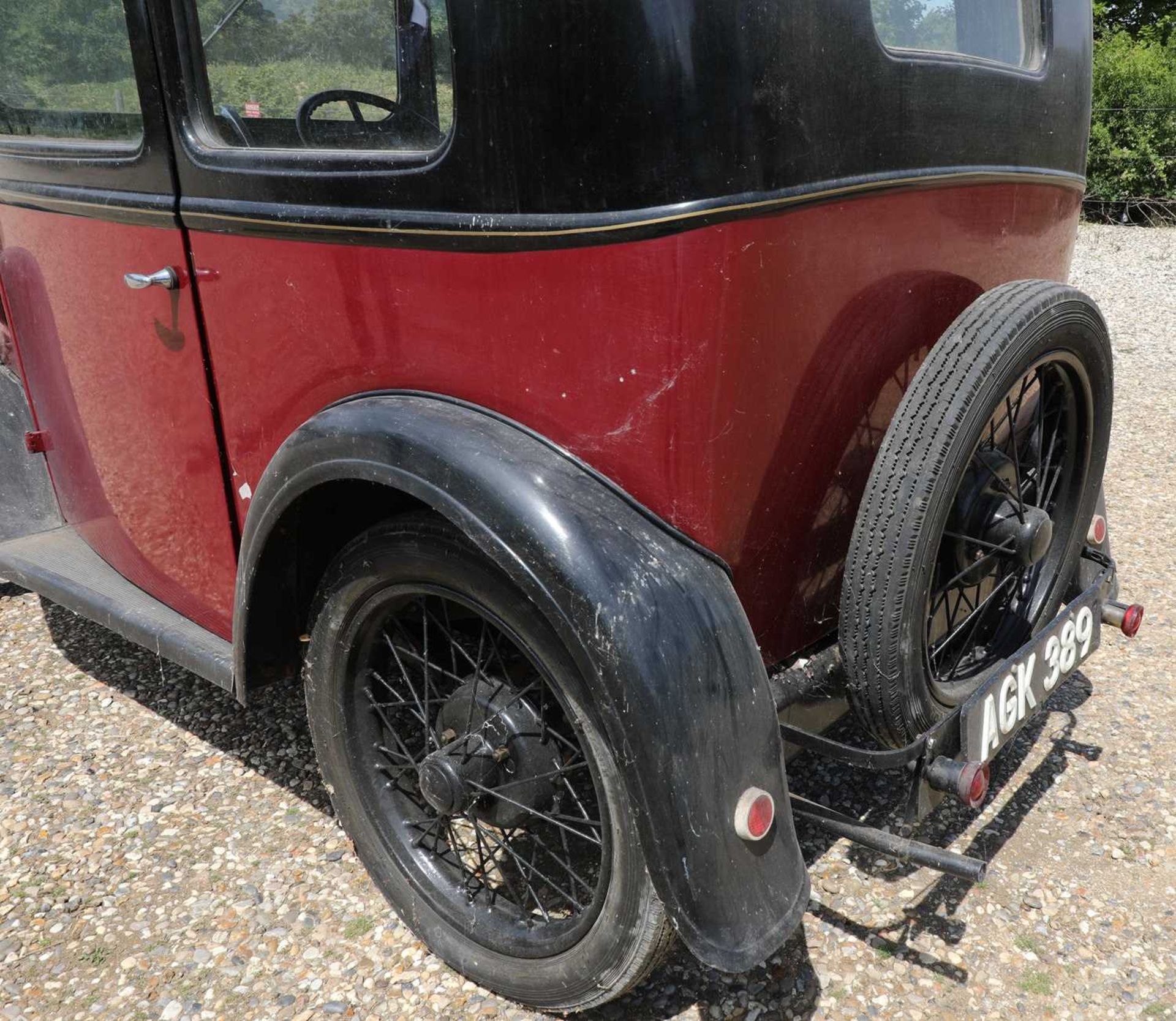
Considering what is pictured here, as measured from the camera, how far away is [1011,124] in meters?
2.04

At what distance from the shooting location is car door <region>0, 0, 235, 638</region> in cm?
212

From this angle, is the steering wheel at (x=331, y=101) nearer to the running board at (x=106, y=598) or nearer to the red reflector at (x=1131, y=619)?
the running board at (x=106, y=598)

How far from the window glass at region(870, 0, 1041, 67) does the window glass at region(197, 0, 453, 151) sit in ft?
2.40

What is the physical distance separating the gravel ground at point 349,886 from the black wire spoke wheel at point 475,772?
0.50 ft

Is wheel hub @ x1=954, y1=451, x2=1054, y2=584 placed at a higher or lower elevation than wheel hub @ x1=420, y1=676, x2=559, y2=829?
higher

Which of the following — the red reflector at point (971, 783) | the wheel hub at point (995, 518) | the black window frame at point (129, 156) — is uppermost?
the black window frame at point (129, 156)

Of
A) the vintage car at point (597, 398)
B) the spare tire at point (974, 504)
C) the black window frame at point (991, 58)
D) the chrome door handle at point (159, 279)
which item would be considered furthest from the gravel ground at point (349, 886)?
the black window frame at point (991, 58)

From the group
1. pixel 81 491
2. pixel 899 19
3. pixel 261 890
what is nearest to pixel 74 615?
pixel 81 491

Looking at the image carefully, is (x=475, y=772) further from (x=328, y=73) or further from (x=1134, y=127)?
(x=1134, y=127)

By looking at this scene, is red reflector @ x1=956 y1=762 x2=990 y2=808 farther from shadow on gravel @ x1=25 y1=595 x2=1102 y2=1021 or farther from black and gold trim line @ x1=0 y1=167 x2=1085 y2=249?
black and gold trim line @ x1=0 y1=167 x2=1085 y2=249

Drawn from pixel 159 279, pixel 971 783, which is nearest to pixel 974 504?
pixel 971 783

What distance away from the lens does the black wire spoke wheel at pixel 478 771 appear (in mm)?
1905

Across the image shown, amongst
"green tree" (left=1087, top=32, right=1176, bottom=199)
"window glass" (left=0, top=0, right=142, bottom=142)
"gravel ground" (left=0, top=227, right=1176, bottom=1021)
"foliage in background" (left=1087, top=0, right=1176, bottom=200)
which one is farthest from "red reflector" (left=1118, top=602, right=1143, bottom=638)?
"foliage in background" (left=1087, top=0, right=1176, bottom=200)

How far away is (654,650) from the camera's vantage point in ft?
5.05
